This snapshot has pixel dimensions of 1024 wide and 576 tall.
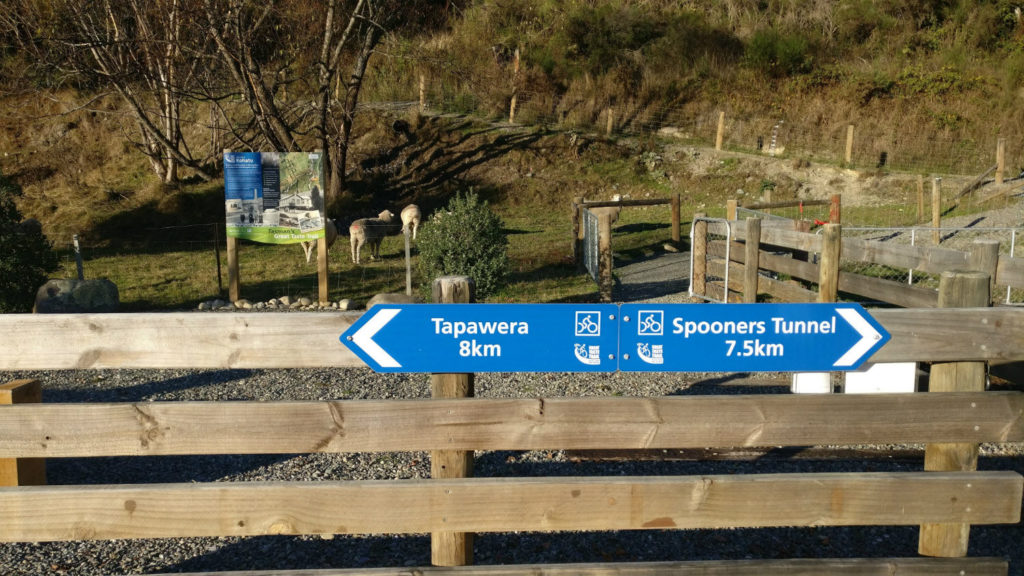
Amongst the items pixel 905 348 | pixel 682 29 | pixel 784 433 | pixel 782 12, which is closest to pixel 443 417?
pixel 784 433

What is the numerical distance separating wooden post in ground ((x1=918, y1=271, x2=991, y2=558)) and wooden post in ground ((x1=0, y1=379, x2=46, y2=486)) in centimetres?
395

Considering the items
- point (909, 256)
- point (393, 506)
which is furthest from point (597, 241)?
point (393, 506)

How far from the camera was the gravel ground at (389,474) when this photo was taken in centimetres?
440

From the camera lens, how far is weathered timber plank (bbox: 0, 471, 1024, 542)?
3090 mm

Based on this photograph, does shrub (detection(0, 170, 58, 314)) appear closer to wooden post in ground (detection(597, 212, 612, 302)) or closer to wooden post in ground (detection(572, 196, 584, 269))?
wooden post in ground (detection(597, 212, 612, 302))

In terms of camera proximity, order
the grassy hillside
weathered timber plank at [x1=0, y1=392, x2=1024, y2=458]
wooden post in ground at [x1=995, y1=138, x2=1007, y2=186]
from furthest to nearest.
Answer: the grassy hillside
wooden post in ground at [x1=995, y1=138, x2=1007, y2=186]
weathered timber plank at [x1=0, y1=392, x2=1024, y2=458]

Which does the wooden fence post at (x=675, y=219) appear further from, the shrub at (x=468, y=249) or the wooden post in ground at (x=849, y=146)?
the wooden post in ground at (x=849, y=146)

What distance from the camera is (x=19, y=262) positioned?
11.3 meters

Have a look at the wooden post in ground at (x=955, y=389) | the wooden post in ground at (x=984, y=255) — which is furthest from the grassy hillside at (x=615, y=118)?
the wooden post in ground at (x=955, y=389)

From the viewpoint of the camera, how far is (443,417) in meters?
3.09

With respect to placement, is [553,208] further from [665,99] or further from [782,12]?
[782,12]

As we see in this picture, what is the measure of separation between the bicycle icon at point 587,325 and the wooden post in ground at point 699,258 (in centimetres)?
908

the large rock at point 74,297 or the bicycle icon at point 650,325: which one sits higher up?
the bicycle icon at point 650,325

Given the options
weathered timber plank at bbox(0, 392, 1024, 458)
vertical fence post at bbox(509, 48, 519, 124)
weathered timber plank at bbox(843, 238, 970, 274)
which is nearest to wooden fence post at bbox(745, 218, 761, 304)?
weathered timber plank at bbox(843, 238, 970, 274)
